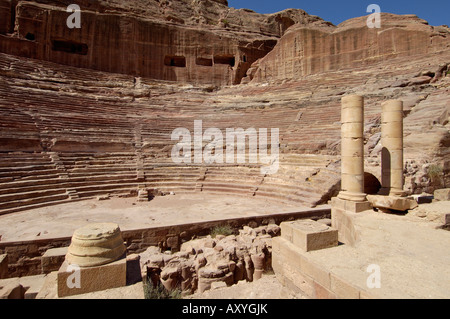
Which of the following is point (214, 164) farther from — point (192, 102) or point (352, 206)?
point (192, 102)

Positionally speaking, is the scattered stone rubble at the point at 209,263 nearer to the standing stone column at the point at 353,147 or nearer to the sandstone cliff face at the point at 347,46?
the standing stone column at the point at 353,147

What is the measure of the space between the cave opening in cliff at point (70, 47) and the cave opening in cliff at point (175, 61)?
7254 millimetres

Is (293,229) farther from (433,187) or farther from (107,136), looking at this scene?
(107,136)

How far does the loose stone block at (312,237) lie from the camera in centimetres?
469

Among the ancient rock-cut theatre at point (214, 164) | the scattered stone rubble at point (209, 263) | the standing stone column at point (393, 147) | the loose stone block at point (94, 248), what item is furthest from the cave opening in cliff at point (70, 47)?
the standing stone column at point (393, 147)

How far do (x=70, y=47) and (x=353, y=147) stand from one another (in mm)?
25046

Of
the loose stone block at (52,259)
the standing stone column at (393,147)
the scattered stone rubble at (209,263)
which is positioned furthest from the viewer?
the standing stone column at (393,147)

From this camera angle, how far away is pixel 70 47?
2225cm

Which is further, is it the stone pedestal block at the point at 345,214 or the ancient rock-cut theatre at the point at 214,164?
the stone pedestal block at the point at 345,214

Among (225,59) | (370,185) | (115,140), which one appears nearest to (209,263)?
(370,185)

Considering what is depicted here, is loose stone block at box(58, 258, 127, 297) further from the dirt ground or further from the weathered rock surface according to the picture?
the weathered rock surface

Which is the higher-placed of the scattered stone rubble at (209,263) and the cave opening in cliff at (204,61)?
the cave opening in cliff at (204,61)
